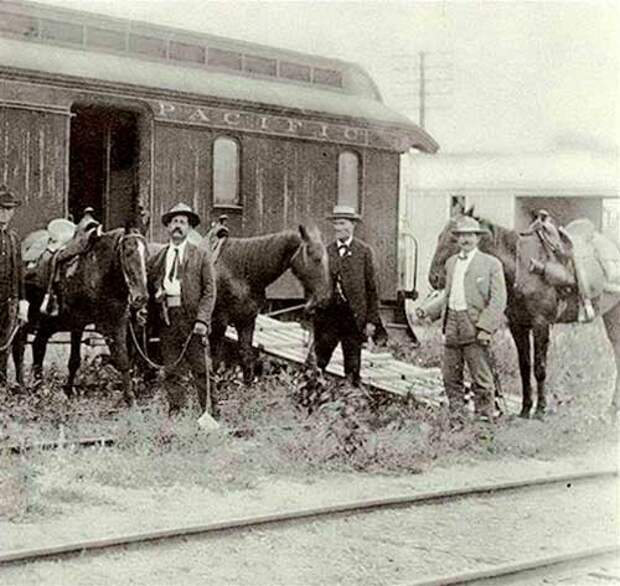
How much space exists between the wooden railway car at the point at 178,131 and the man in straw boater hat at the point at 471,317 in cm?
227

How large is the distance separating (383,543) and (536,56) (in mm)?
5263

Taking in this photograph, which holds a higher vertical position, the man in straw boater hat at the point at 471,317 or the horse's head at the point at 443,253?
the horse's head at the point at 443,253

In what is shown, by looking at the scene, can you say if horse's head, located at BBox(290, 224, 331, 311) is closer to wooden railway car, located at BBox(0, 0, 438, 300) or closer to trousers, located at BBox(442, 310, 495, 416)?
trousers, located at BBox(442, 310, 495, 416)

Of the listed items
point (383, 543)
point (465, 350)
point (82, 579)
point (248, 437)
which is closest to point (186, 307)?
point (248, 437)

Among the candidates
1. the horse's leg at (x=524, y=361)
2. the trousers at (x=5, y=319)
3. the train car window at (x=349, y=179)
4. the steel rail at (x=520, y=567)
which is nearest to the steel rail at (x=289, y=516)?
the steel rail at (x=520, y=567)

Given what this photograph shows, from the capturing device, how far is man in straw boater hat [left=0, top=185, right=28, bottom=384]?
9.16 metres

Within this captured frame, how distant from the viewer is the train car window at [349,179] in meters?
12.5

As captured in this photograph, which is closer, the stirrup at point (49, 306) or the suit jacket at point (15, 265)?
the suit jacket at point (15, 265)

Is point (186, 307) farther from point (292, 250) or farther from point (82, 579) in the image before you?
point (82, 579)

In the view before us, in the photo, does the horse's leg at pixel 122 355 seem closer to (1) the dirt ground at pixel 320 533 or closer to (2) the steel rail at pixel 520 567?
(1) the dirt ground at pixel 320 533

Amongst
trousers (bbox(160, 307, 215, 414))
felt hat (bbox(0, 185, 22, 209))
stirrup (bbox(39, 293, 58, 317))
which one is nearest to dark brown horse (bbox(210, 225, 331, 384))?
trousers (bbox(160, 307, 215, 414))

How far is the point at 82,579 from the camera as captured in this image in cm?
562

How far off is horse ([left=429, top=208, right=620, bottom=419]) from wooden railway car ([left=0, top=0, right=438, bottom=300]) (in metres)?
1.97

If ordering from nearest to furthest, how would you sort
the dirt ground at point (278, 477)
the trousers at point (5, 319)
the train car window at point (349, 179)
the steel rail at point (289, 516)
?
1. the steel rail at point (289, 516)
2. the dirt ground at point (278, 477)
3. the trousers at point (5, 319)
4. the train car window at point (349, 179)
